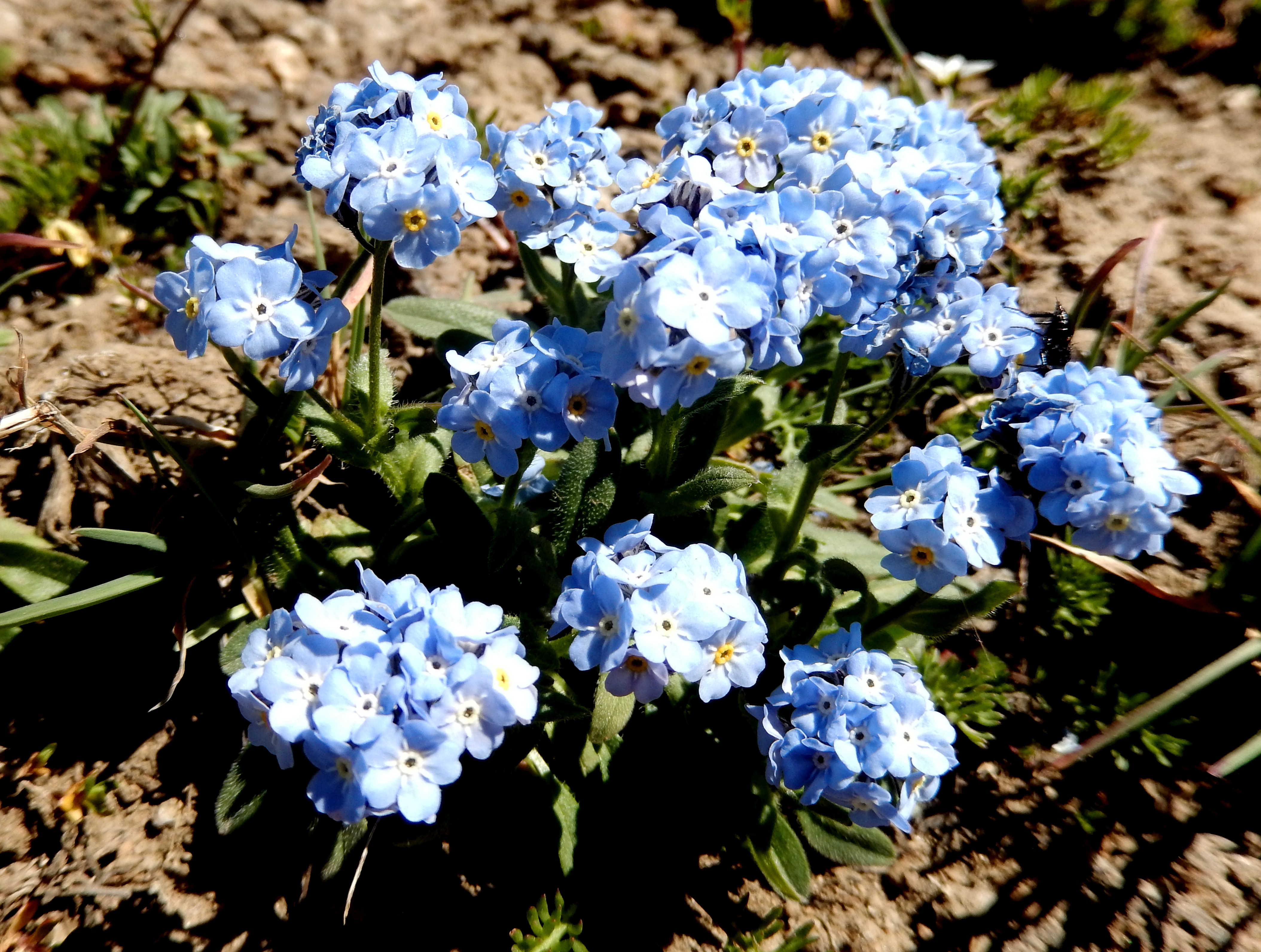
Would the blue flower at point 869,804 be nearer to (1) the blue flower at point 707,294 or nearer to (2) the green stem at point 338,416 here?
(1) the blue flower at point 707,294

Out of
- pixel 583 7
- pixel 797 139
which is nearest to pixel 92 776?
pixel 797 139

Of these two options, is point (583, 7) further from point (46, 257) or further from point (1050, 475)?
point (1050, 475)

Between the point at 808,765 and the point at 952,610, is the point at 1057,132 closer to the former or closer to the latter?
the point at 952,610

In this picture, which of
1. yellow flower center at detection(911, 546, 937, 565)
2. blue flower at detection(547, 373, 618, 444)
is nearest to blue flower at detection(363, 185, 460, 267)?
A: blue flower at detection(547, 373, 618, 444)

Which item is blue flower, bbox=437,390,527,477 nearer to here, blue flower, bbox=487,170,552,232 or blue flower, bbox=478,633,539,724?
blue flower, bbox=478,633,539,724

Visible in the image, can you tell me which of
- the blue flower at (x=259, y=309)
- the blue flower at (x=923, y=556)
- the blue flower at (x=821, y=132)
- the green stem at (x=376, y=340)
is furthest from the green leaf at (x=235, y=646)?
the blue flower at (x=821, y=132)

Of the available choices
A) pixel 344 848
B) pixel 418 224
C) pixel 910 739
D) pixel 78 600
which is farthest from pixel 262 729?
pixel 910 739
